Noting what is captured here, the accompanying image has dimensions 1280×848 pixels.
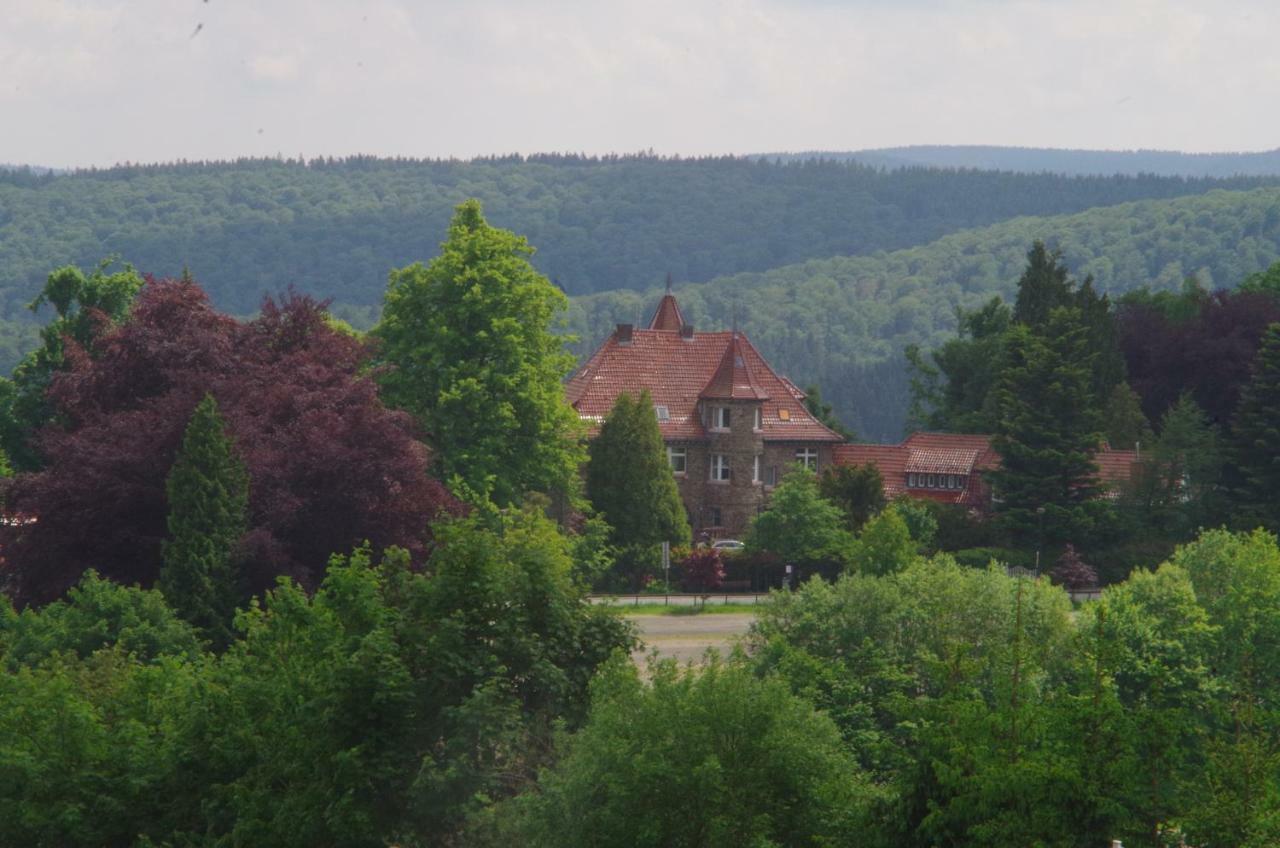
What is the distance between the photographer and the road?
53781 millimetres

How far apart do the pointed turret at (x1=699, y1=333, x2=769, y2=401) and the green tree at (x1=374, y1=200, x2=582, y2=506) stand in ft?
59.4

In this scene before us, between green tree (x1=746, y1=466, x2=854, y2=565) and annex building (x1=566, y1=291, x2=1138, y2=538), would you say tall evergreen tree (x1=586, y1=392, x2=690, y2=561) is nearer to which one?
green tree (x1=746, y1=466, x2=854, y2=565)

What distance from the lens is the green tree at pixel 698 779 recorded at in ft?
87.5

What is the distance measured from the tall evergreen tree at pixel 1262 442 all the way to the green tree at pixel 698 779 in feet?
153

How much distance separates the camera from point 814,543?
7050 centimetres

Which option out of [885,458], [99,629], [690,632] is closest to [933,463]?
[885,458]

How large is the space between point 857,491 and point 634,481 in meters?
8.12

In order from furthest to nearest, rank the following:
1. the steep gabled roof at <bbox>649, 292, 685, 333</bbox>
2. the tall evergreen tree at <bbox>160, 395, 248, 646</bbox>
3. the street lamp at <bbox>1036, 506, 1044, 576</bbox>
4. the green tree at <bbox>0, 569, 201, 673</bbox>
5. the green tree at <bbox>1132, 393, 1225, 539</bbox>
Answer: the steep gabled roof at <bbox>649, 292, 685, 333</bbox> → the green tree at <bbox>1132, 393, 1225, 539</bbox> → the street lamp at <bbox>1036, 506, 1044, 576</bbox> → the tall evergreen tree at <bbox>160, 395, 248, 646</bbox> → the green tree at <bbox>0, 569, 201, 673</bbox>

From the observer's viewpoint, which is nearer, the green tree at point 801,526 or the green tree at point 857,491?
the green tree at point 801,526

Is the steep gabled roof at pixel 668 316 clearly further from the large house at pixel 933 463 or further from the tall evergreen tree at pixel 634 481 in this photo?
the tall evergreen tree at pixel 634 481

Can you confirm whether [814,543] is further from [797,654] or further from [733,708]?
[733,708]

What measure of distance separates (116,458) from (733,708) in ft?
77.3

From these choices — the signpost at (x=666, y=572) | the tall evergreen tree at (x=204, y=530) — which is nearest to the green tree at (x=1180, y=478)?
the signpost at (x=666, y=572)

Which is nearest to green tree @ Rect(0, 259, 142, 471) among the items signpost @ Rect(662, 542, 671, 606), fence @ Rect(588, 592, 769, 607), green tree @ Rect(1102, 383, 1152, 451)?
fence @ Rect(588, 592, 769, 607)
